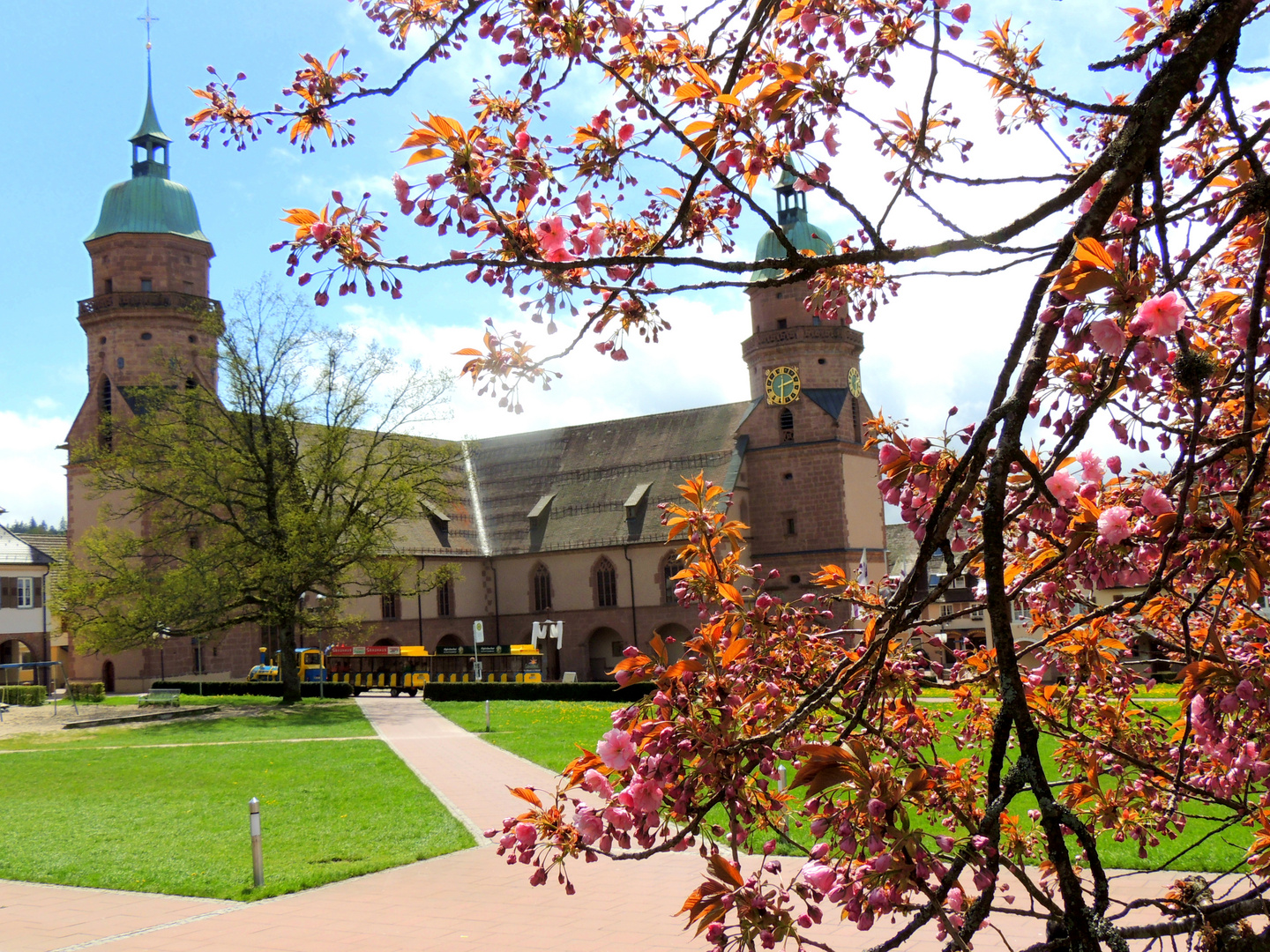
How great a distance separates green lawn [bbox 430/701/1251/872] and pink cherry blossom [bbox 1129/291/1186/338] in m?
1.99

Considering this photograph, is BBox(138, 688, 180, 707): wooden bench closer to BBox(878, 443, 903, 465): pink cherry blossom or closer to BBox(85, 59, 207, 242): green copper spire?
BBox(85, 59, 207, 242): green copper spire

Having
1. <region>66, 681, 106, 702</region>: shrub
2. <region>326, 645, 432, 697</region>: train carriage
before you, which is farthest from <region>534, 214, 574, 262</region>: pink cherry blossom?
<region>66, 681, 106, 702</region>: shrub

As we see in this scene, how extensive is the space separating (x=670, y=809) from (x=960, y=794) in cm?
137

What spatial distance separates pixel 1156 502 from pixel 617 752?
1.49 metres

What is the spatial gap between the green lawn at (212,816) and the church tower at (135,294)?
29.6m

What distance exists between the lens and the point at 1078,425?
2.57 metres

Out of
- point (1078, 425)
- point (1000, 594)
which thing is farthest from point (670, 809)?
point (1078, 425)

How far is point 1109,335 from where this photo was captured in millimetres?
2156

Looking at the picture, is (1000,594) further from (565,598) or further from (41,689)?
(565,598)

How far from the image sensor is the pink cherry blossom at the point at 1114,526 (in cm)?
253

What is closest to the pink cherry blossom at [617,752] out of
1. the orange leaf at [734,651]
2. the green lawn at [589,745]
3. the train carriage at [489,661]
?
the orange leaf at [734,651]

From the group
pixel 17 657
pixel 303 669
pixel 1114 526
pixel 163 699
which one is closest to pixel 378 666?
pixel 303 669

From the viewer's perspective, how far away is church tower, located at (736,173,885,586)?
48094 millimetres

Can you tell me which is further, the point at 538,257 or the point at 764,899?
the point at 538,257
